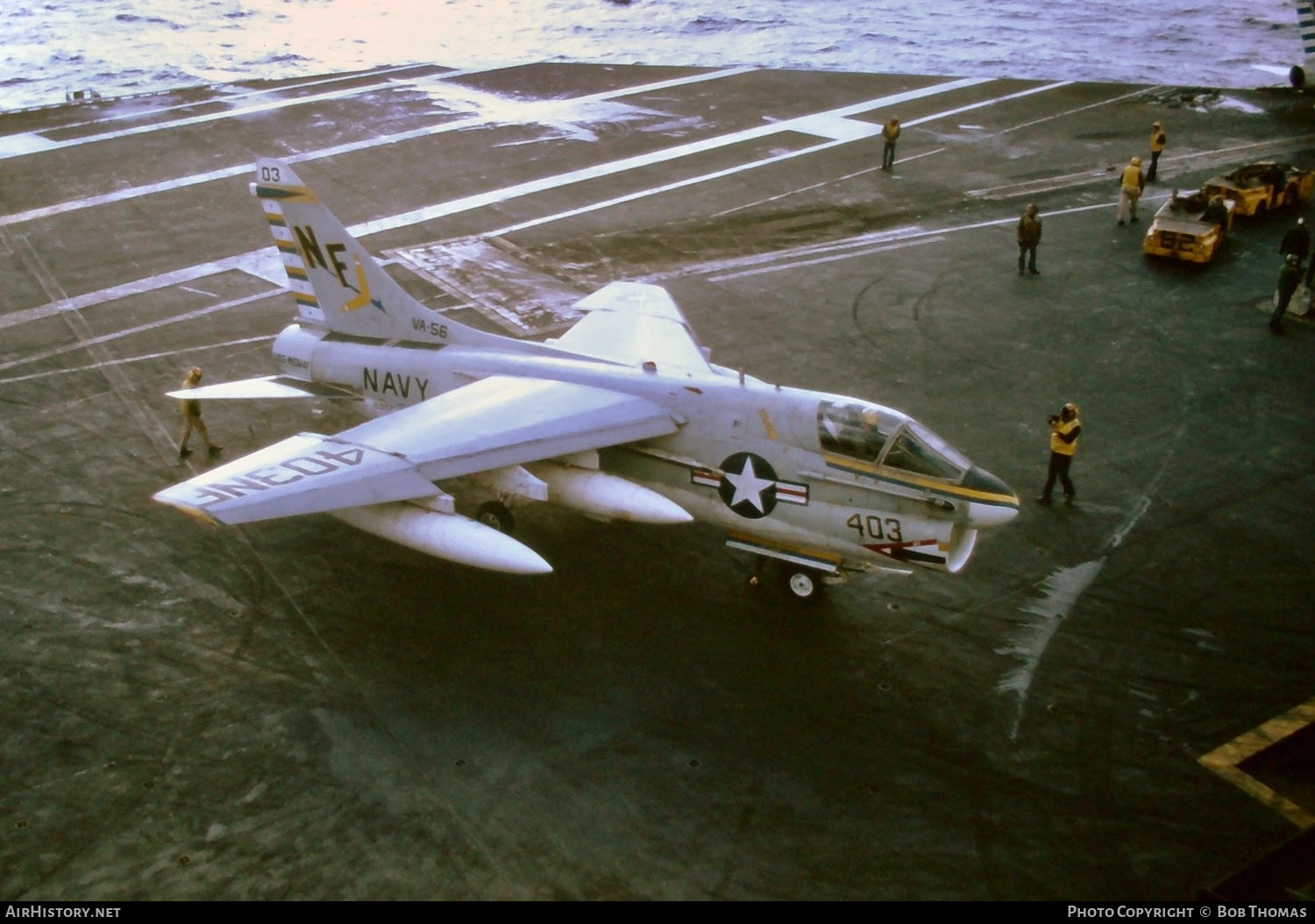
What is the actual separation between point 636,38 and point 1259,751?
48303mm

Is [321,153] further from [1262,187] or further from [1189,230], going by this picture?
[1262,187]

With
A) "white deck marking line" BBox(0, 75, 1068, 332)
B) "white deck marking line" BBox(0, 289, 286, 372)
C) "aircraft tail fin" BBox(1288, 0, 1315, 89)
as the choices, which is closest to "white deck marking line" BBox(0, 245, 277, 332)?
"white deck marking line" BBox(0, 75, 1068, 332)

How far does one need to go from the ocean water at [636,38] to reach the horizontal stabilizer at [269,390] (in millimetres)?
31949

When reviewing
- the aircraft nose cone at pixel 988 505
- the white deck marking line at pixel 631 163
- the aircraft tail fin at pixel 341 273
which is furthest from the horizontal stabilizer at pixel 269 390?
the white deck marking line at pixel 631 163

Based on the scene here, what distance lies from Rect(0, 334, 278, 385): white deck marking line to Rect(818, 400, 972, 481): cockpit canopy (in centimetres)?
1463

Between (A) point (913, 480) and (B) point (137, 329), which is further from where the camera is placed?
(B) point (137, 329)

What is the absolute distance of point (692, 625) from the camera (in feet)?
50.7

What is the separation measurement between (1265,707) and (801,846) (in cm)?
655

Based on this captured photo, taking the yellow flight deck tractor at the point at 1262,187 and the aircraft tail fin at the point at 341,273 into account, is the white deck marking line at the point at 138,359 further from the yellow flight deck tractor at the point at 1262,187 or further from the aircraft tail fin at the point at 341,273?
the yellow flight deck tractor at the point at 1262,187

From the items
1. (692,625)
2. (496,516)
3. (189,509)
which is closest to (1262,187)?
(692,625)

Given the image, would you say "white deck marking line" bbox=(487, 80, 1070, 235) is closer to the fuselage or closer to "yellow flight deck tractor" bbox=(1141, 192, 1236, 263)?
"yellow flight deck tractor" bbox=(1141, 192, 1236, 263)

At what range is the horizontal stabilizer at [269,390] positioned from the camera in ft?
59.3

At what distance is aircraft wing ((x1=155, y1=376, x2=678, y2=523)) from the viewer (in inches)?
566

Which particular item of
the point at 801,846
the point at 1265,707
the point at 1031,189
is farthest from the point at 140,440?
the point at 1031,189
